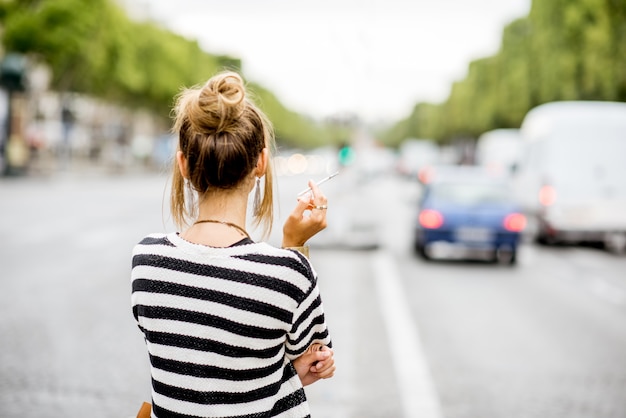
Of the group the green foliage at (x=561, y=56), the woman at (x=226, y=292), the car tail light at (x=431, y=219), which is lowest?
the car tail light at (x=431, y=219)

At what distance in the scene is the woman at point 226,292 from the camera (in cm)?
203

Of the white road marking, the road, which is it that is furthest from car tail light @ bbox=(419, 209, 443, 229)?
the white road marking

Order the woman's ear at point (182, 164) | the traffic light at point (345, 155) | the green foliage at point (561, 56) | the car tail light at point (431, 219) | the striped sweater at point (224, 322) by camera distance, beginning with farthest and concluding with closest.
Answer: the green foliage at point (561, 56) < the traffic light at point (345, 155) < the car tail light at point (431, 219) < the woman's ear at point (182, 164) < the striped sweater at point (224, 322)

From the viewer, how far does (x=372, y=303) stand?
1070 cm

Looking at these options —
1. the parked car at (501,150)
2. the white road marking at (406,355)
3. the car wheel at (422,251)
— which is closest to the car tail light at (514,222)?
the car wheel at (422,251)

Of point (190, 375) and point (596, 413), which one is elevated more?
point (190, 375)

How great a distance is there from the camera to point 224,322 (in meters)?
2.04

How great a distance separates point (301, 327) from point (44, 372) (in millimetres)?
5120

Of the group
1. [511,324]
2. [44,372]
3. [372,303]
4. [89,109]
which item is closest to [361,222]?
[372,303]

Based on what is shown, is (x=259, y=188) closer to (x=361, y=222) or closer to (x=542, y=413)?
(x=542, y=413)

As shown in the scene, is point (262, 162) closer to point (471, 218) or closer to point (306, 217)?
point (306, 217)

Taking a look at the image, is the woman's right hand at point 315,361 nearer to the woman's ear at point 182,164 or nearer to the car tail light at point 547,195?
the woman's ear at point 182,164

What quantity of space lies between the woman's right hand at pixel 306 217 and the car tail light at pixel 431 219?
12.8 metres

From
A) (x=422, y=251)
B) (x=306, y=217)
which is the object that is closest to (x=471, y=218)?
(x=422, y=251)
